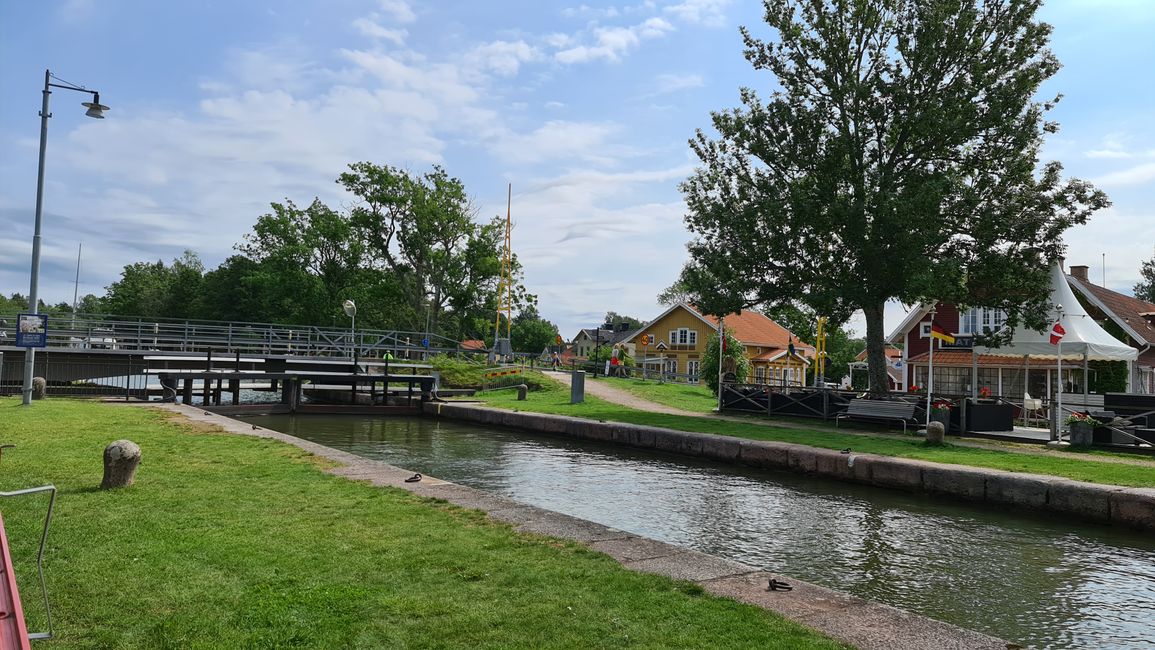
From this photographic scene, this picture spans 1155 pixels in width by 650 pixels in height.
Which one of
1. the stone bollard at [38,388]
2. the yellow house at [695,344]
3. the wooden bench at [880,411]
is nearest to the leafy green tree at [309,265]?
the yellow house at [695,344]

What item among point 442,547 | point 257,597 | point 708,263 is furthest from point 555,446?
point 257,597

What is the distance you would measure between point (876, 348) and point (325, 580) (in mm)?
21763

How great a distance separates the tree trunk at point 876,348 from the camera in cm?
2334

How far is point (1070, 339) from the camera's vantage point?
59.3ft

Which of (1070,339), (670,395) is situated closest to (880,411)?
(1070,339)

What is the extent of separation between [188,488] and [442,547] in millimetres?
4094

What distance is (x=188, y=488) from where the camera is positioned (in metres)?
8.92

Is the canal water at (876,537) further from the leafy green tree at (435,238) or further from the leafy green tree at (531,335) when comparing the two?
the leafy green tree at (531,335)

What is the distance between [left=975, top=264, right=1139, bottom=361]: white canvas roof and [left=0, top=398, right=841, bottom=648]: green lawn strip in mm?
16398

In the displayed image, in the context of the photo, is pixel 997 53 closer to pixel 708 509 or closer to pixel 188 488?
pixel 708 509

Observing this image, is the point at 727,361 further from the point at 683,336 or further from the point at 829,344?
the point at 829,344

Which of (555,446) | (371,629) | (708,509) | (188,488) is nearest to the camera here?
(371,629)

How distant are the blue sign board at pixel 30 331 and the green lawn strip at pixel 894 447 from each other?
555 inches

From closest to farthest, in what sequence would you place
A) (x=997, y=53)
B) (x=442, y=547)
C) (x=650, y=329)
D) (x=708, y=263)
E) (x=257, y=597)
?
1. (x=257, y=597)
2. (x=442, y=547)
3. (x=997, y=53)
4. (x=708, y=263)
5. (x=650, y=329)
